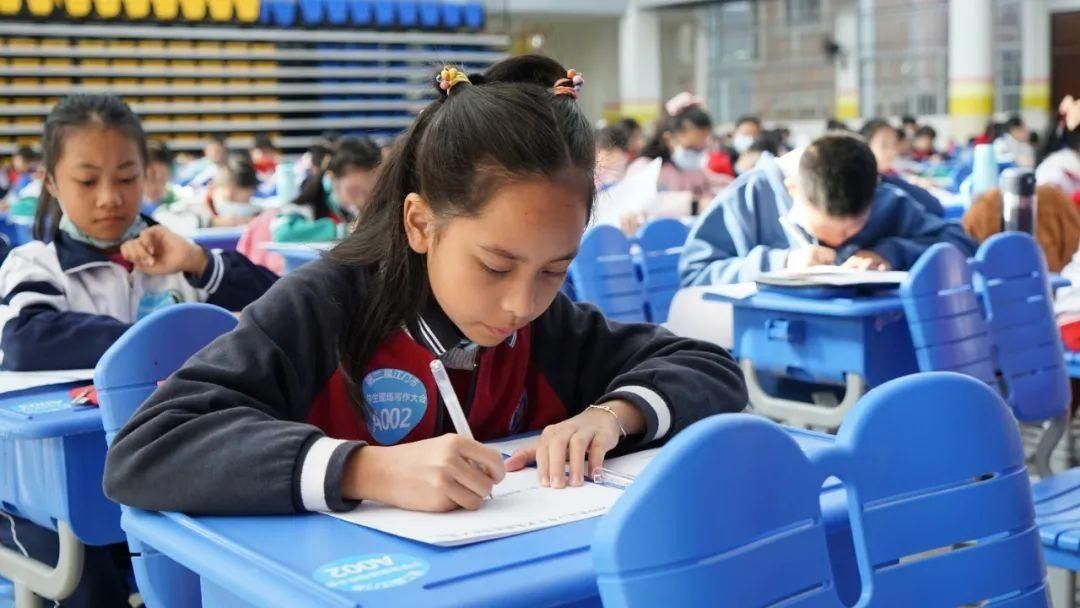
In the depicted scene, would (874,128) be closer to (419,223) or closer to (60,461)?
(60,461)

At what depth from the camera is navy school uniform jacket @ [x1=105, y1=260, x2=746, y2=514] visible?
1.07 m

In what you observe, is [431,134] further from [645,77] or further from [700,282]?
[645,77]

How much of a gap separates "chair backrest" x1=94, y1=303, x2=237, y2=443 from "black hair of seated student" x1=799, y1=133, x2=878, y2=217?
2.02m

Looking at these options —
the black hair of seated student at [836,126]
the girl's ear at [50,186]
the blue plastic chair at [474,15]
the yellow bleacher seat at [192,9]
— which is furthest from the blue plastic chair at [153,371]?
the blue plastic chair at [474,15]

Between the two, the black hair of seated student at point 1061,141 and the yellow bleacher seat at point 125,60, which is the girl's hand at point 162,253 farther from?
the yellow bleacher seat at point 125,60

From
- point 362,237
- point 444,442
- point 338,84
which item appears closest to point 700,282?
point 362,237

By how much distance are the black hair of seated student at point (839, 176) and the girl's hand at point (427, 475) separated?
2.28 m

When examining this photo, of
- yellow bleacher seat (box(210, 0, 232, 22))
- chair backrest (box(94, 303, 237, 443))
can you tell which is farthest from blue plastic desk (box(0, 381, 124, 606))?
yellow bleacher seat (box(210, 0, 232, 22))

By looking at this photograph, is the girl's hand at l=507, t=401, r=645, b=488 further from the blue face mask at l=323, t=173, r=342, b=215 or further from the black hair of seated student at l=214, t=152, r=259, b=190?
the black hair of seated student at l=214, t=152, r=259, b=190

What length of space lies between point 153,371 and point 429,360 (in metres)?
0.36

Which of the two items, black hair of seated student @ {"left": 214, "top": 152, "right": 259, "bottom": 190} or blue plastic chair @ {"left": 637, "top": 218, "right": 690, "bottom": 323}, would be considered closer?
blue plastic chair @ {"left": 637, "top": 218, "right": 690, "bottom": 323}

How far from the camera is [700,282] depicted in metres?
3.57

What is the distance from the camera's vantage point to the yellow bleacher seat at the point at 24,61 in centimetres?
1147

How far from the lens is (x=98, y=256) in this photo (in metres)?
2.26
